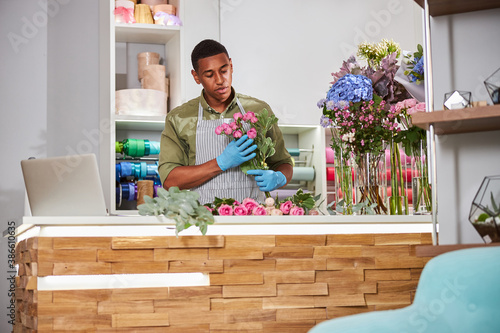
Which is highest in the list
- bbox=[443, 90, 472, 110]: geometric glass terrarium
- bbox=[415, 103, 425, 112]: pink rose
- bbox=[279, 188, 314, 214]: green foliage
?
bbox=[415, 103, 425, 112]: pink rose

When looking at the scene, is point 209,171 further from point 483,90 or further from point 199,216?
point 483,90

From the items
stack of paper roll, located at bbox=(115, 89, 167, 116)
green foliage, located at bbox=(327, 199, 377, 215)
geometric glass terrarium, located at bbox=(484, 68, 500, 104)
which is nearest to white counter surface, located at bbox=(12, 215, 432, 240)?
green foliage, located at bbox=(327, 199, 377, 215)

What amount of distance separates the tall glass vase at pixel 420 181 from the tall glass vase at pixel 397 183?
1.7 inches

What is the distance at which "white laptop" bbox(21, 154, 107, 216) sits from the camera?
83.5 inches

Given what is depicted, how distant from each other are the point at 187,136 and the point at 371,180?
41.6 inches

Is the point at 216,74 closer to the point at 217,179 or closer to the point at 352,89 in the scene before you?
the point at 217,179

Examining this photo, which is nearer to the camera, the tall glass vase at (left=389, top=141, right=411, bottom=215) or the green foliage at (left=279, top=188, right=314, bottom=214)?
the green foliage at (left=279, top=188, right=314, bottom=214)

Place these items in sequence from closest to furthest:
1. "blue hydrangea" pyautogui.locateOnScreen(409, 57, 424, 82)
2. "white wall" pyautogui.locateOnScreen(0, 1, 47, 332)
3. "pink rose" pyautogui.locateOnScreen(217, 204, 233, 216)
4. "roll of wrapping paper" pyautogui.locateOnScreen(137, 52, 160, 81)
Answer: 1. "pink rose" pyautogui.locateOnScreen(217, 204, 233, 216)
2. "blue hydrangea" pyautogui.locateOnScreen(409, 57, 424, 82)
3. "roll of wrapping paper" pyautogui.locateOnScreen(137, 52, 160, 81)
4. "white wall" pyautogui.locateOnScreen(0, 1, 47, 332)

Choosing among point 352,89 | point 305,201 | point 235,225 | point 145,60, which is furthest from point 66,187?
point 145,60

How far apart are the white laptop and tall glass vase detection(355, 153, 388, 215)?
1.01 meters

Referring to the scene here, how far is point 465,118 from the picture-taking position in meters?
1.39

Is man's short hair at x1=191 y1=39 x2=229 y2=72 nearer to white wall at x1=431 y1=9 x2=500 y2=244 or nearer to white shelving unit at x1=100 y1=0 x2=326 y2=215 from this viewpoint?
white shelving unit at x1=100 y1=0 x2=326 y2=215

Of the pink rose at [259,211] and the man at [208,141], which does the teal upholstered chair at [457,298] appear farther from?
the man at [208,141]

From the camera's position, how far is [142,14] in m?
4.09
